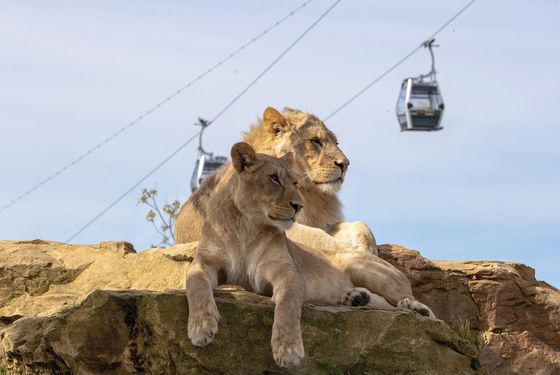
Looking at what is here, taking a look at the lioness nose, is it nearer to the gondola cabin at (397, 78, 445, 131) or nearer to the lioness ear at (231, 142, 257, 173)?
the lioness ear at (231, 142, 257, 173)

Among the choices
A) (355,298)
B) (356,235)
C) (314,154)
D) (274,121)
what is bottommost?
(355,298)

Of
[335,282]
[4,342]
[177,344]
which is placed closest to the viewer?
[177,344]

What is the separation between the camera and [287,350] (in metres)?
5.51

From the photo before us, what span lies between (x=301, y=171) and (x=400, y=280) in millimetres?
1883

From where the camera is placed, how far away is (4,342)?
6312 millimetres

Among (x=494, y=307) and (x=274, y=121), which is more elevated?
(x=274, y=121)

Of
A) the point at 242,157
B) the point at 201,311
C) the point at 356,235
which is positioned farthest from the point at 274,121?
the point at 201,311

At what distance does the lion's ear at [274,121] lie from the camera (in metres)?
8.55

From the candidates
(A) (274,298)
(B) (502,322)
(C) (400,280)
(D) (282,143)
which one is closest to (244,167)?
(A) (274,298)

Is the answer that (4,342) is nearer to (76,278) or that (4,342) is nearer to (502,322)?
(76,278)

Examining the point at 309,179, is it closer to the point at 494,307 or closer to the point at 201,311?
the point at 494,307

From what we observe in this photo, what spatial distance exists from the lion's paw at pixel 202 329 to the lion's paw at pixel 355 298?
1.20 metres

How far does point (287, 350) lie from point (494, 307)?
3.32 meters

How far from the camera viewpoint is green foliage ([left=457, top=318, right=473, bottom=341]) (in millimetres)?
7227
